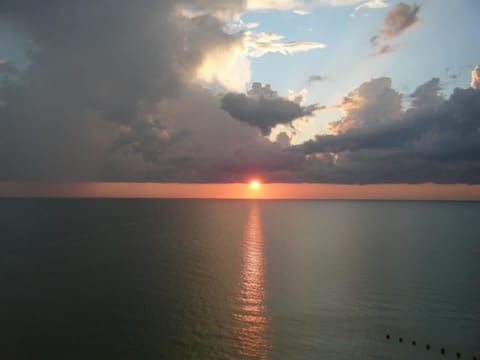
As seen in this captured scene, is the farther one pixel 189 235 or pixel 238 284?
pixel 189 235

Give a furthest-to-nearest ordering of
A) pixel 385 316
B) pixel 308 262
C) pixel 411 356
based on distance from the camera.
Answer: pixel 308 262 → pixel 385 316 → pixel 411 356

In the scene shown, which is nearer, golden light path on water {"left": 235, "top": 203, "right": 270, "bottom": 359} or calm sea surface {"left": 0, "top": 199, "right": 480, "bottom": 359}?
calm sea surface {"left": 0, "top": 199, "right": 480, "bottom": 359}

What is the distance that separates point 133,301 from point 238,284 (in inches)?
970

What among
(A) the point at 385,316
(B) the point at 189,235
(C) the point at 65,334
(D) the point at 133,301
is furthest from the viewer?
(B) the point at 189,235

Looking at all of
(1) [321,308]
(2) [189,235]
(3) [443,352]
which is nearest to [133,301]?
(1) [321,308]

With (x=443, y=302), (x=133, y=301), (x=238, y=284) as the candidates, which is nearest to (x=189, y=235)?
(x=238, y=284)

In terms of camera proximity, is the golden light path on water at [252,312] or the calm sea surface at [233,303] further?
the golden light path on water at [252,312]

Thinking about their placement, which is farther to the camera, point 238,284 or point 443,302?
point 238,284

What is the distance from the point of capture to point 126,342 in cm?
4544

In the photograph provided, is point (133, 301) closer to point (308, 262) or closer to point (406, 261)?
point (308, 262)

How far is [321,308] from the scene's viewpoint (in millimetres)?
59531

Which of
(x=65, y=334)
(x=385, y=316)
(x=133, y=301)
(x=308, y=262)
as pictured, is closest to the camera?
(x=65, y=334)

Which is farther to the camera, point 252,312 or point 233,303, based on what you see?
point 233,303

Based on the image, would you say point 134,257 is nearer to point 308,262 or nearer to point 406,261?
point 308,262
